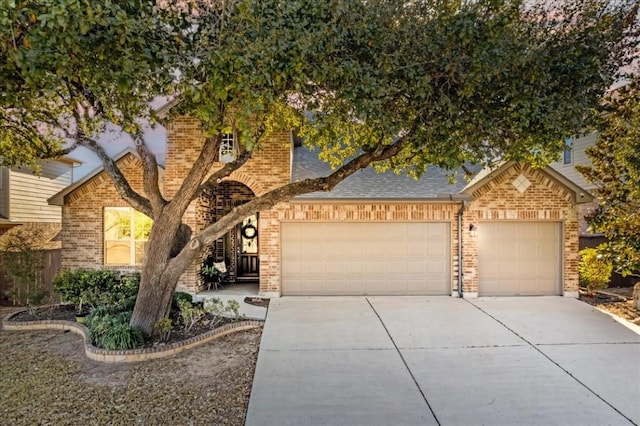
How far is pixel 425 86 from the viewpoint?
5766 mm

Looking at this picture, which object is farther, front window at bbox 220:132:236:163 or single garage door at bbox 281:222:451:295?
front window at bbox 220:132:236:163

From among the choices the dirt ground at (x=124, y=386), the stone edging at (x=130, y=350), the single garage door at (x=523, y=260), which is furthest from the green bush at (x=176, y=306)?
the single garage door at (x=523, y=260)

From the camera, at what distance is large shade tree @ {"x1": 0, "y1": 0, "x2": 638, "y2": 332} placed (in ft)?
15.6

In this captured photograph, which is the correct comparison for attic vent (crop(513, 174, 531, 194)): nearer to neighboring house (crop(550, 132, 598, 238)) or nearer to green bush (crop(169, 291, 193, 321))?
neighboring house (crop(550, 132, 598, 238))

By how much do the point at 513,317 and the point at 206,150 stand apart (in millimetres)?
7515

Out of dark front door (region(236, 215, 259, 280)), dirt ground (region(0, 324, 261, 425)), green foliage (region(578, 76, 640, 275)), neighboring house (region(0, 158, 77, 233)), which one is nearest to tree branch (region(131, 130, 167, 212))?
dirt ground (region(0, 324, 261, 425))

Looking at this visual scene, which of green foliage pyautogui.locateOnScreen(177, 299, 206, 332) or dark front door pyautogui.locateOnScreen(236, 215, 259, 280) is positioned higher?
dark front door pyautogui.locateOnScreen(236, 215, 259, 280)

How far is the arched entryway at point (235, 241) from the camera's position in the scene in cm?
1299

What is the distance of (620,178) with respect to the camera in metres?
9.72

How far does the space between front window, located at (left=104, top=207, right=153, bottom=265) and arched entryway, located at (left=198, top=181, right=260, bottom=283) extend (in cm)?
228

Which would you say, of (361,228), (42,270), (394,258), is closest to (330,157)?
(361,228)

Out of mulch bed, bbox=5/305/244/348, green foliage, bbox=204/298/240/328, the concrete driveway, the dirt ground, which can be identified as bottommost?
the dirt ground

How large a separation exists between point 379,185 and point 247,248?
514cm

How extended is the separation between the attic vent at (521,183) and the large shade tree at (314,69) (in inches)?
138
